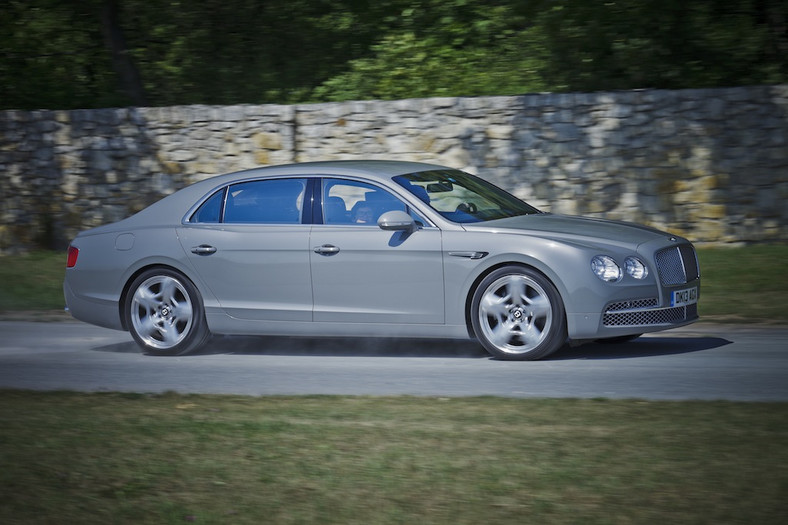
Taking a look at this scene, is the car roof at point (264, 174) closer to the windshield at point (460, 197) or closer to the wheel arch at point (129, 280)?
the windshield at point (460, 197)

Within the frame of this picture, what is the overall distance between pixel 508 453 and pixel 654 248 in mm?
3552

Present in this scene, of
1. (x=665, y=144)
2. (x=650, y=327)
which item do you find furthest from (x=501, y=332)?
(x=665, y=144)

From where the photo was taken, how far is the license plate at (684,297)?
29.2 ft

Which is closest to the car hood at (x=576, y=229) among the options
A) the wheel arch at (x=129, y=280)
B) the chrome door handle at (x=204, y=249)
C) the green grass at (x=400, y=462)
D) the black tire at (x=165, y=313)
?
the green grass at (x=400, y=462)

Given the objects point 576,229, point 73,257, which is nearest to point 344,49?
point 73,257

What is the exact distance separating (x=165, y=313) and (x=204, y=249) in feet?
2.27

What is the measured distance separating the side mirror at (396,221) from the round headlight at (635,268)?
5.43ft

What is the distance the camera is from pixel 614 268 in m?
8.70

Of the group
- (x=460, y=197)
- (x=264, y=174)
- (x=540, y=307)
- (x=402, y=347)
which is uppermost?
(x=264, y=174)

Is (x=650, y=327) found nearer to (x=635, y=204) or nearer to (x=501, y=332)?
(x=501, y=332)

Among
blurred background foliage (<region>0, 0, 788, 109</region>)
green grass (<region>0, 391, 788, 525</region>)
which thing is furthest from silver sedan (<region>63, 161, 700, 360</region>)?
blurred background foliage (<region>0, 0, 788, 109</region>)

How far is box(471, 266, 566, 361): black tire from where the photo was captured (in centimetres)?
878

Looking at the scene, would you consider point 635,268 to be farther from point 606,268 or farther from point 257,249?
point 257,249

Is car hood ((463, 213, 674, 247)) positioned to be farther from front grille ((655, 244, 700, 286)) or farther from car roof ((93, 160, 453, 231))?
car roof ((93, 160, 453, 231))
